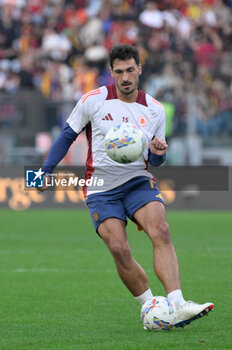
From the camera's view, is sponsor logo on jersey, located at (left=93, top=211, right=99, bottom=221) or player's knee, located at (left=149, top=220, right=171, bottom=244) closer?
player's knee, located at (left=149, top=220, right=171, bottom=244)

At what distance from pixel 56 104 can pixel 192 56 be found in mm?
3401

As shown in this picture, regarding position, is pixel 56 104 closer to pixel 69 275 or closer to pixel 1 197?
pixel 1 197

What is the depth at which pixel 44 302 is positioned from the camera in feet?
25.0

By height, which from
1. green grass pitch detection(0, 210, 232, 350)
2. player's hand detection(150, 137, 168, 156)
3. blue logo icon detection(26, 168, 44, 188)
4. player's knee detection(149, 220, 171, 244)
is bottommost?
green grass pitch detection(0, 210, 232, 350)

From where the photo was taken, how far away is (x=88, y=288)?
8.59 m

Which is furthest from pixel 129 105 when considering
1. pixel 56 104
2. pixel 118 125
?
pixel 56 104

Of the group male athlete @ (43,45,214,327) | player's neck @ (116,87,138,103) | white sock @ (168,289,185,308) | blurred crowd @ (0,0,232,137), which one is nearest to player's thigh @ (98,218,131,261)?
male athlete @ (43,45,214,327)

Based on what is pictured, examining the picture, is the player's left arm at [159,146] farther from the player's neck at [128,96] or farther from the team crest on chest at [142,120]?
the player's neck at [128,96]

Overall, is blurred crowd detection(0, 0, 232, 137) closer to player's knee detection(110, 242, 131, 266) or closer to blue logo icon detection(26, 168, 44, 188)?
blue logo icon detection(26, 168, 44, 188)

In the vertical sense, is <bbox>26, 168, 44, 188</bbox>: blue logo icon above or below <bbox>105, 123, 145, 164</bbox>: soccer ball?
below

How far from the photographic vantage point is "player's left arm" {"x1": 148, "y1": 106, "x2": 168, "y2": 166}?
6.27 meters

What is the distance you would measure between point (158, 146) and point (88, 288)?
277cm

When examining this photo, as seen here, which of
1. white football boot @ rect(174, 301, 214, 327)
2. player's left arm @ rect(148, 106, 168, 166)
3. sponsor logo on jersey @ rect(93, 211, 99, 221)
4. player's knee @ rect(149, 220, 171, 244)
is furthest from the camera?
sponsor logo on jersey @ rect(93, 211, 99, 221)

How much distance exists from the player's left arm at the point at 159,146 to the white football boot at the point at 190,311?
3.78 feet
